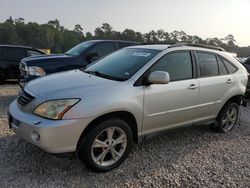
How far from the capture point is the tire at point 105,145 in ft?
12.6

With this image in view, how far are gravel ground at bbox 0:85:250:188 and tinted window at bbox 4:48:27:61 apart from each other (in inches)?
240

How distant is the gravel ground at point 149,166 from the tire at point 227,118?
0.47 m

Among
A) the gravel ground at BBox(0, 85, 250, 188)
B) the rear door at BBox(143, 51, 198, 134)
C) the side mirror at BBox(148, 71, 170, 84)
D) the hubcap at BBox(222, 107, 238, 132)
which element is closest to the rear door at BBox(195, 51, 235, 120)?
the rear door at BBox(143, 51, 198, 134)

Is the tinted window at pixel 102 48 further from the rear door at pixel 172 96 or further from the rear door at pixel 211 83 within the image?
the rear door at pixel 172 96

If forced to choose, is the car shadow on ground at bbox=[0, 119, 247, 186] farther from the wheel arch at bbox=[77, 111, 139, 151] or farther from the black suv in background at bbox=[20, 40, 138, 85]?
the black suv in background at bbox=[20, 40, 138, 85]

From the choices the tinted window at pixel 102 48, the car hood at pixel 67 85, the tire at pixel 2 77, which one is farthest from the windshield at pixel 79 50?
the car hood at pixel 67 85

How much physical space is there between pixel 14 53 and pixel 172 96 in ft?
26.6

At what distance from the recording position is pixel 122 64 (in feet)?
16.0

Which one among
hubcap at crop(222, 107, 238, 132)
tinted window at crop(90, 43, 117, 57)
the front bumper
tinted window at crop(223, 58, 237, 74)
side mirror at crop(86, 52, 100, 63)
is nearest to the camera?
the front bumper

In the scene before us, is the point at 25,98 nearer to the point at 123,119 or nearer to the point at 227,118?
the point at 123,119

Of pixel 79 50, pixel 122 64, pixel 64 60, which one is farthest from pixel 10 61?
pixel 122 64

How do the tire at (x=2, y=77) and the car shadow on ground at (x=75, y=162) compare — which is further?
the tire at (x=2, y=77)

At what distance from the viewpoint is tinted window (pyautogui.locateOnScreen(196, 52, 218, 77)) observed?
5.30 meters

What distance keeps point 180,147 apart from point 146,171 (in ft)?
3.78
